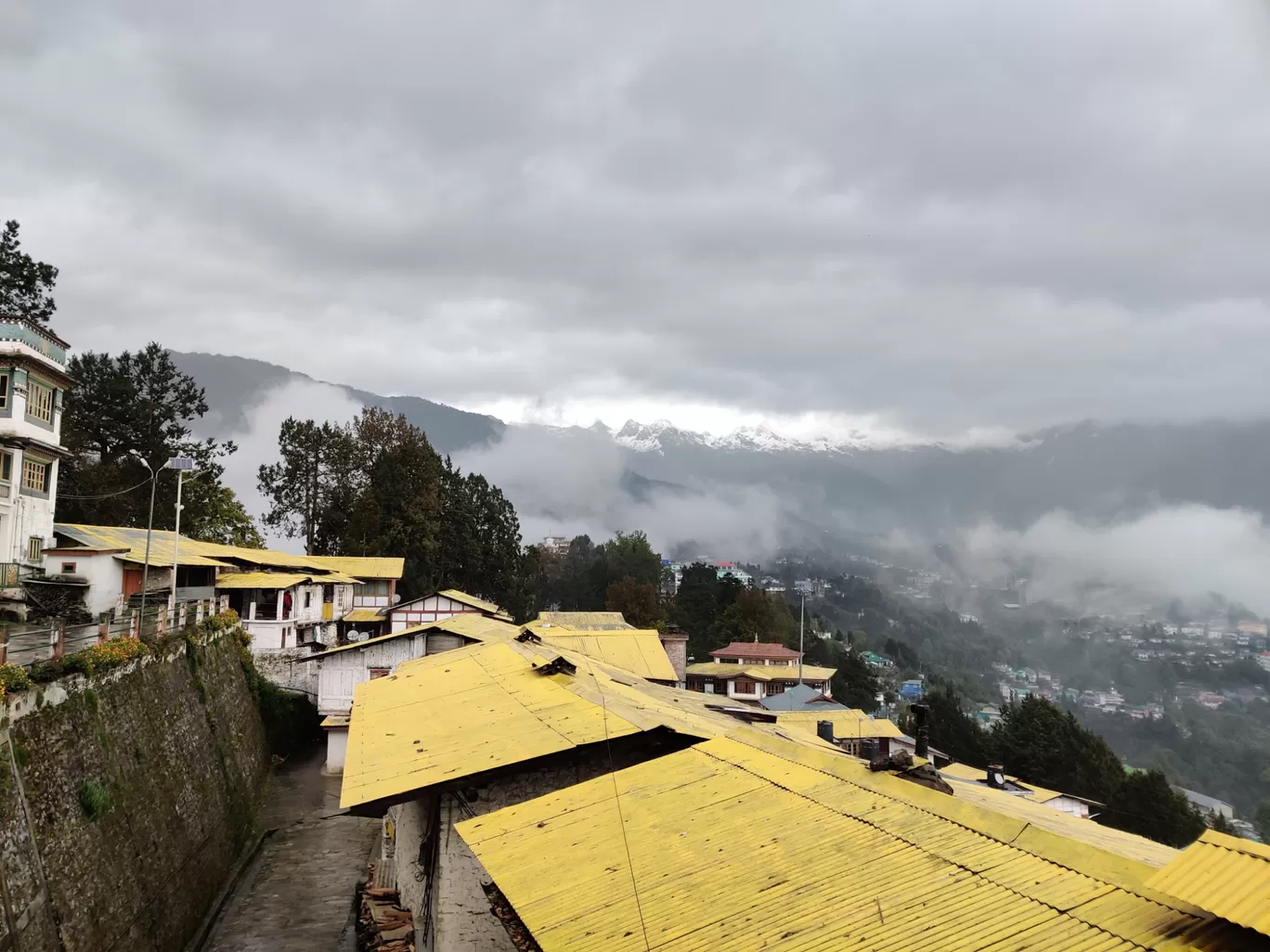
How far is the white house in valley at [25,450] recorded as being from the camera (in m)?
23.0

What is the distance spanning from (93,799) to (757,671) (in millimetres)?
46849

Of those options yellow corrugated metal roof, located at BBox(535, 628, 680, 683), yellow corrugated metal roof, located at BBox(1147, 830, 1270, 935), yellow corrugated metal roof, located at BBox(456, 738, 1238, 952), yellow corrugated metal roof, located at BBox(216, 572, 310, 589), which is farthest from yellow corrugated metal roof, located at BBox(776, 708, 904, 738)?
yellow corrugated metal roof, located at BBox(1147, 830, 1270, 935)

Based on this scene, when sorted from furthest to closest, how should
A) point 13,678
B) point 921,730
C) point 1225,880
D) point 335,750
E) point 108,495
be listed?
point 108,495 → point 335,750 → point 13,678 → point 921,730 → point 1225,880

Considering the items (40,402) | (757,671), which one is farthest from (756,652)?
(40,402)

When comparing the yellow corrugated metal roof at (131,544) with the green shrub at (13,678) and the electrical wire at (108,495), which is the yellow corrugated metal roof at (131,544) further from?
the green shrub at (13,678)

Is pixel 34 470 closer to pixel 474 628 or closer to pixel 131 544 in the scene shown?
pixel 131 544

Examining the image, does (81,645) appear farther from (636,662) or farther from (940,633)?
(940,633)

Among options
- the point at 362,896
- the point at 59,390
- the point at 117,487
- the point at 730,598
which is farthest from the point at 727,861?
the point at 730,598

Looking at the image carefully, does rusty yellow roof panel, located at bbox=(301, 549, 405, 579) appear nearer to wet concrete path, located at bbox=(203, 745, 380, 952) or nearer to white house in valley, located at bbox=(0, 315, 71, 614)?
wet concrete path, located at bbox=(203, 745, 380, 952)

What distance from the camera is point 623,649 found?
96.4 ft

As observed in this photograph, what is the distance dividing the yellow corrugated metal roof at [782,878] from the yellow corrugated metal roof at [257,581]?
96.2 ft

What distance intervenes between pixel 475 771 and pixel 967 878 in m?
5.93

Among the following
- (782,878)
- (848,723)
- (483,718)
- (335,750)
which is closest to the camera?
(782,878)

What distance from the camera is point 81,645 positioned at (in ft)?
48.2
